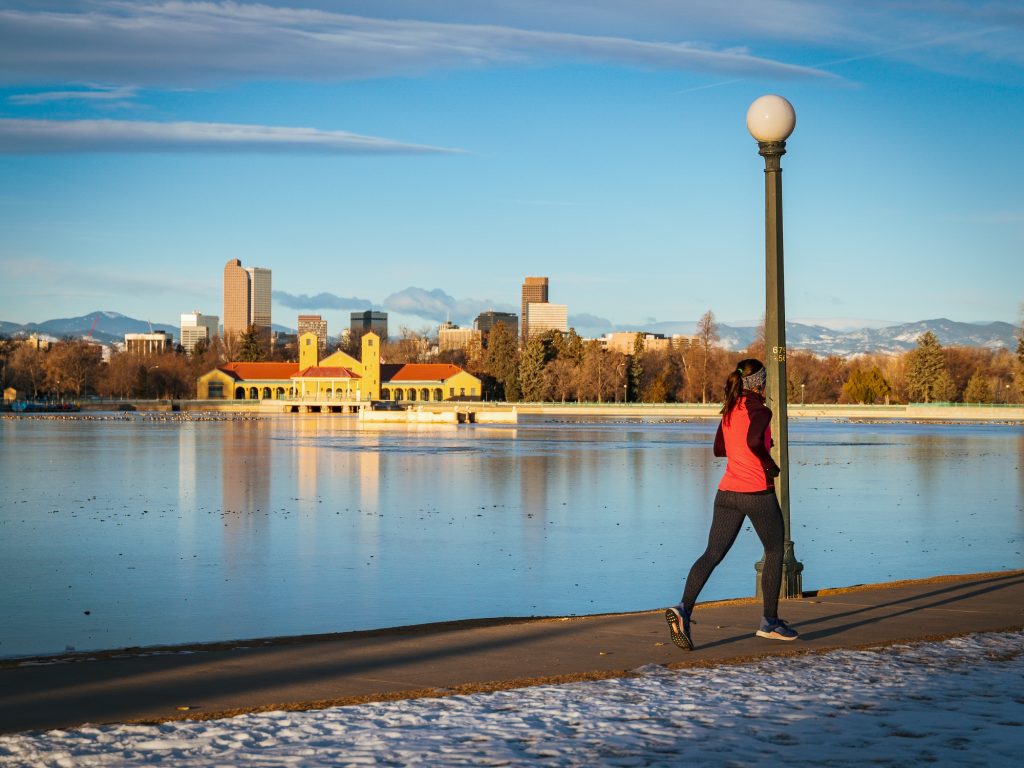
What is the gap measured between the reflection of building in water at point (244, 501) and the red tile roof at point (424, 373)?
9996 cm

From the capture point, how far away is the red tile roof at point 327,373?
14950cm

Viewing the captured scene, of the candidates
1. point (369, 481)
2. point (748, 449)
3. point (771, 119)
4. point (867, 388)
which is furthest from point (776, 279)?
point (867, 388)

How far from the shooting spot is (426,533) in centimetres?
2081

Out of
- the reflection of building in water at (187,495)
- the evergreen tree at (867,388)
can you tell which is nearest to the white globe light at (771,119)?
the reflection of building in water at (187,495)

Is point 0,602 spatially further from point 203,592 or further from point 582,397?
point 582,397

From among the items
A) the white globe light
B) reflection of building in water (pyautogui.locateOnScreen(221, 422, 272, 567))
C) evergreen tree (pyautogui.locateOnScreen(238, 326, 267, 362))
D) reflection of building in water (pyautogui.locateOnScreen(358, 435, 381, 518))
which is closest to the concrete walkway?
the white globe light

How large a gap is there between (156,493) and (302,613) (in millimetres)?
17783

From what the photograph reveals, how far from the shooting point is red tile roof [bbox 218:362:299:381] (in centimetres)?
15488

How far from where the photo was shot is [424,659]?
7934 millimetres

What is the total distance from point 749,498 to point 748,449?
1.12 ft

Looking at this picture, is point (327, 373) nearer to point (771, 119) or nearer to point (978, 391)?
point (978, 391)

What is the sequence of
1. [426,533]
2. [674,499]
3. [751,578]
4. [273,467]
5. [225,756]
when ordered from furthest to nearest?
[273,467] → [674,499] → [426,533] → [751,578] → [225,756]

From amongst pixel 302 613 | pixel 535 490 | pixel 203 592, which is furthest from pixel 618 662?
pixel 535 490

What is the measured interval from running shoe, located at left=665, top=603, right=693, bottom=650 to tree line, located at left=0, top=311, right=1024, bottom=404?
11860 centimetres
